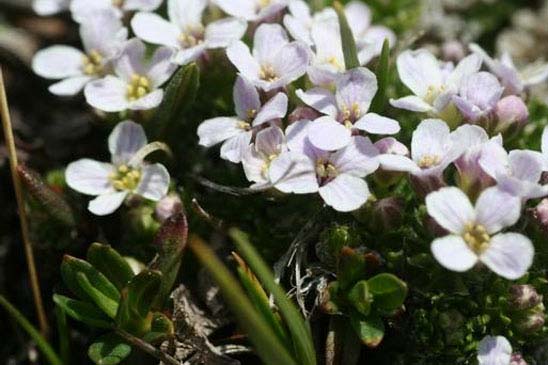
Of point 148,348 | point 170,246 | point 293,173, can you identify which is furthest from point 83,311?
point 293,173

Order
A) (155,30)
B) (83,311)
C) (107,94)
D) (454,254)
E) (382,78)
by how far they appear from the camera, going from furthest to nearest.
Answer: (155,30), (107,94), (382,78), (83,311), (454,254)

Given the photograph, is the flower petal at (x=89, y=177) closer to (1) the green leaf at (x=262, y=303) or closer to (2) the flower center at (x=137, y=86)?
(2) the flower center at (x=137, y=86)

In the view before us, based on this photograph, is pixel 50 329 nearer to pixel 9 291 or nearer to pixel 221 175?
pixel 9 291

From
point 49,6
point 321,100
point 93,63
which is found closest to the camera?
point 321,100

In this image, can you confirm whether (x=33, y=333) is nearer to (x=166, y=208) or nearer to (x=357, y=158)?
(x=166, y=208)

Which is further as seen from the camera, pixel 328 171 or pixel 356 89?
pixel 356 89

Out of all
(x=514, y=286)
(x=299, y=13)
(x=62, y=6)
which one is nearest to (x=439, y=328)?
(x=514, y=286)
